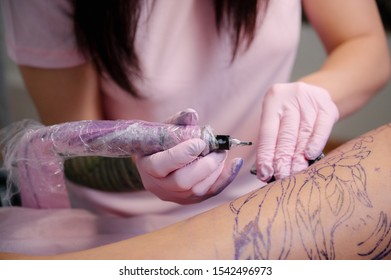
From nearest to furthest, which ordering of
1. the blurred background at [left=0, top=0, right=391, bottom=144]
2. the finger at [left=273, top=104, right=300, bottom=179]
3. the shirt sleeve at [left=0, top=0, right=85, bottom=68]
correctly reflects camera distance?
1. the finger at [left=273, top=104, right=300, bottom=179]
2. the shirt sleeve at [left=0, top=0, right=85, bottom=68]
3. the blurred background at [left=0, top=0, right=391, bottom=144]

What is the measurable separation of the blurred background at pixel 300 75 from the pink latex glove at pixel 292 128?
13 cm

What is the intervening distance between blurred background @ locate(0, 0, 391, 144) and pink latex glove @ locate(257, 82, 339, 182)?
5.3 inches

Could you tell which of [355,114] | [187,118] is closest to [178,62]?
[187,118]

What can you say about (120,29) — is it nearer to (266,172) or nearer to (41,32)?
(41,32)

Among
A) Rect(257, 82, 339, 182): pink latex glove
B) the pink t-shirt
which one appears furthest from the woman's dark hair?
Rect(257, 82, 339, 182): pink latex glove

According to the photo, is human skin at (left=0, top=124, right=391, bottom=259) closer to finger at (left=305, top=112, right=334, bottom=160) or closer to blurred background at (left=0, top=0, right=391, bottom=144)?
finger at (left=305, top=112, right=334, bottom=160)

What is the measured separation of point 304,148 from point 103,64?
15.8 inches

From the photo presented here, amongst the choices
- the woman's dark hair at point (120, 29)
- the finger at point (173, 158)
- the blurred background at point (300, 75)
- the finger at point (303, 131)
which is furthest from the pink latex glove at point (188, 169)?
the blurred background at point (300, 75)

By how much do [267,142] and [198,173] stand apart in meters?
0.16

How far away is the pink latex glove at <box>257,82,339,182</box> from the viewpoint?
0.76 metres

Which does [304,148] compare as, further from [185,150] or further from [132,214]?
[132,214]

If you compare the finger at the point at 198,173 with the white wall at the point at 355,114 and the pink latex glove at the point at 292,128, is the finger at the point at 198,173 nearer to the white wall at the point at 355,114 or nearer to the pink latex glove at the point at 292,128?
the pink latex glove at the point at 292,128

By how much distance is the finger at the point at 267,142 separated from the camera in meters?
0.77

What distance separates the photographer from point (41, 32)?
90cm
